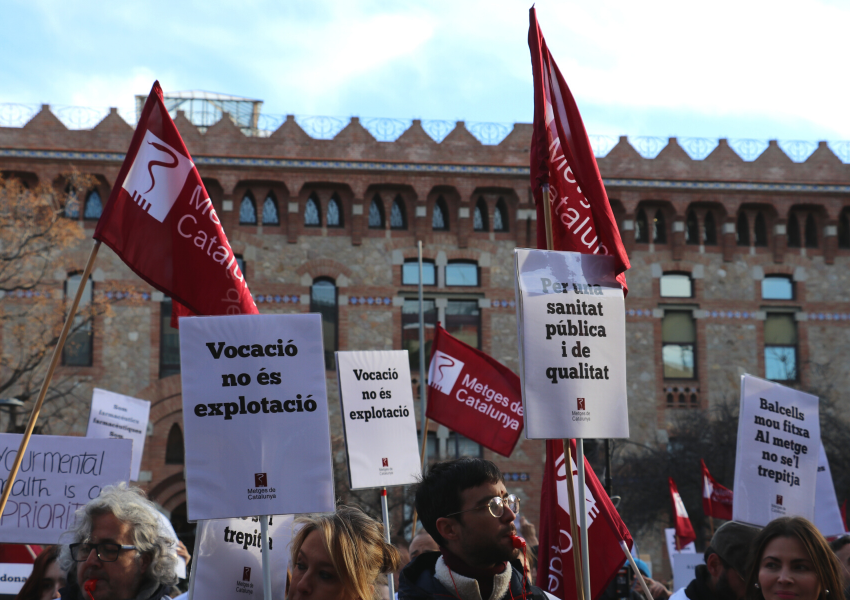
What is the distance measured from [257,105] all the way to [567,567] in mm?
25304

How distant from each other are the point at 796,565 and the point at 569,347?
153cm

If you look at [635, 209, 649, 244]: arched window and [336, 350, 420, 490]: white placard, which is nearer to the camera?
[336, 350, 420, 490]: white placard

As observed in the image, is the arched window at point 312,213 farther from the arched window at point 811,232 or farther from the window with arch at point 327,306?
the arched window at point 811,232

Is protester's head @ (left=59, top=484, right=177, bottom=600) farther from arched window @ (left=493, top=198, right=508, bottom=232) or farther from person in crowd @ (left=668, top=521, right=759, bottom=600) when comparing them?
arched window @ (left=493, top=198, right=508, bottom=232)

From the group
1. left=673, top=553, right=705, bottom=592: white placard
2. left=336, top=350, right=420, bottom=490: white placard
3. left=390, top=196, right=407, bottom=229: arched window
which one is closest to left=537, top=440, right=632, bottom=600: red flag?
left=336, top=350, right=420, bottom=490: white placard

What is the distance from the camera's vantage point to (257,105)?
29.2m

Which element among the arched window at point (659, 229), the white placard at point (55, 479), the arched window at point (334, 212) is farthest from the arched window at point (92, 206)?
the white placard at point (55, 479)

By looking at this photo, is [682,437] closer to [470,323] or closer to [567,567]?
[470,323]

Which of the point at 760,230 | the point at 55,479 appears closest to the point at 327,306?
the point at 760,230

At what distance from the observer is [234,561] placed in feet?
15.4

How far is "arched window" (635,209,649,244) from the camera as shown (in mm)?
26081

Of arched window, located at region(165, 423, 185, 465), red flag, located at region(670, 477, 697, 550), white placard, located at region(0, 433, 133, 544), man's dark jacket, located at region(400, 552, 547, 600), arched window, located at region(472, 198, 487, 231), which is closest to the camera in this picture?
man's dark jacket, located at region(400, 552, 547, 600)

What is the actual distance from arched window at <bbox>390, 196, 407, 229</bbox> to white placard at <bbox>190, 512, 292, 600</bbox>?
68.2 feet

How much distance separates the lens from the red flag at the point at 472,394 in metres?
9.98
